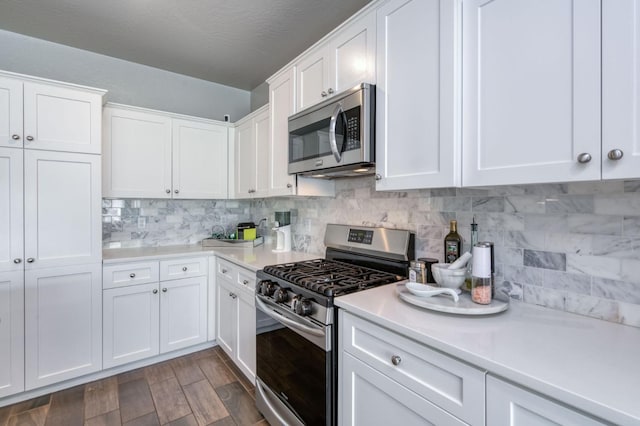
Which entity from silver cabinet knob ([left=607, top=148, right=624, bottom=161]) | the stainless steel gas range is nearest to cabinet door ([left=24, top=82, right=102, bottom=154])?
Answer: the stainless steel gas range

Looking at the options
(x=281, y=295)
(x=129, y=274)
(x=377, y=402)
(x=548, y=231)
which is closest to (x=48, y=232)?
(x=129, y=274)

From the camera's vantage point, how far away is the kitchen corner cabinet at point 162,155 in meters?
2.63

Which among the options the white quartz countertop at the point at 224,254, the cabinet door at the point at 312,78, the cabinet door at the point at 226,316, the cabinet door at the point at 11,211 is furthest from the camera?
the cabinet door at the point at 226,316

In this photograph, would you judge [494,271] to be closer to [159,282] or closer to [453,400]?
[453,400]

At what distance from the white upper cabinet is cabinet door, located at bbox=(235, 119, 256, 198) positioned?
0.98 meters

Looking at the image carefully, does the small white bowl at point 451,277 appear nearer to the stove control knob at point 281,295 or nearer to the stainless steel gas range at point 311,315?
the stainless steel gas range at point 311,315

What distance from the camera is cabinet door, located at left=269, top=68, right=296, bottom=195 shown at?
2186 millimetres

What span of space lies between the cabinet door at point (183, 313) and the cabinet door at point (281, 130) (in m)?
1.12

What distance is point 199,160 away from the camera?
3068 millimetres

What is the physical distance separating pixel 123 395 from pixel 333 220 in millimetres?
1904

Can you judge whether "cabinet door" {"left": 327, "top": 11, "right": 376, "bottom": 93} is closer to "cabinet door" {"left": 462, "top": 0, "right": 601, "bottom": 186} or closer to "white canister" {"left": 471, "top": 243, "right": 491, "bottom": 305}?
"cabinet door" {"left": 462, "top": 0, "right": 601, "bottom": 186}

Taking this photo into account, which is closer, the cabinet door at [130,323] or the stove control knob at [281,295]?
the stove control knob at [281,295]

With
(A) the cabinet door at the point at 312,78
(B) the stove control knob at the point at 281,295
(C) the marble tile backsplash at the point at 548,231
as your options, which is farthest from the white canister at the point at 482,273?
(A) the cabinet door at the point at 312,78

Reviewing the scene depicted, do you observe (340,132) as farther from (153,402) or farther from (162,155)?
Result: (153,402)
